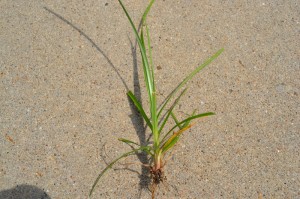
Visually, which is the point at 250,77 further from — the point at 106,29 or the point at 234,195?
the point at 106,29

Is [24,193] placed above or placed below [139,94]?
below

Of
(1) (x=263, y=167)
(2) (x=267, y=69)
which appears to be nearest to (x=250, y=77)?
(2) (x=267, y=69)

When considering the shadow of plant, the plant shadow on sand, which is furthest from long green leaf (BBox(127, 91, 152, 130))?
the shadow of plant

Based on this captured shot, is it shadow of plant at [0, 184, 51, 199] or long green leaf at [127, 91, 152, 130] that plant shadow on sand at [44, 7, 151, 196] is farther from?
shadow of plant at [0, 184, 51, 199]

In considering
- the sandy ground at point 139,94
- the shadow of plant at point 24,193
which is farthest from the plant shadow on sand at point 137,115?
the shadow of plant at point 24,193

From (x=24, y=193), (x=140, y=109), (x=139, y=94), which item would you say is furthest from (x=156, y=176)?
(x=24, y=193)

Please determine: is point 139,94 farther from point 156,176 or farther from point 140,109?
point 156,176

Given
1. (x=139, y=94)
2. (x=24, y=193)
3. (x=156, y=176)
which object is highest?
(x=139, y=94)

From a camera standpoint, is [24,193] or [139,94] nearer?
[24,193]

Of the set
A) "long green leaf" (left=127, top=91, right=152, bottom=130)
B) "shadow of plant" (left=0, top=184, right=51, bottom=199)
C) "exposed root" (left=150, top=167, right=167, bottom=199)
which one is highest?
"long green leaf" (left=127, top=91, right=152, bottom=130)
